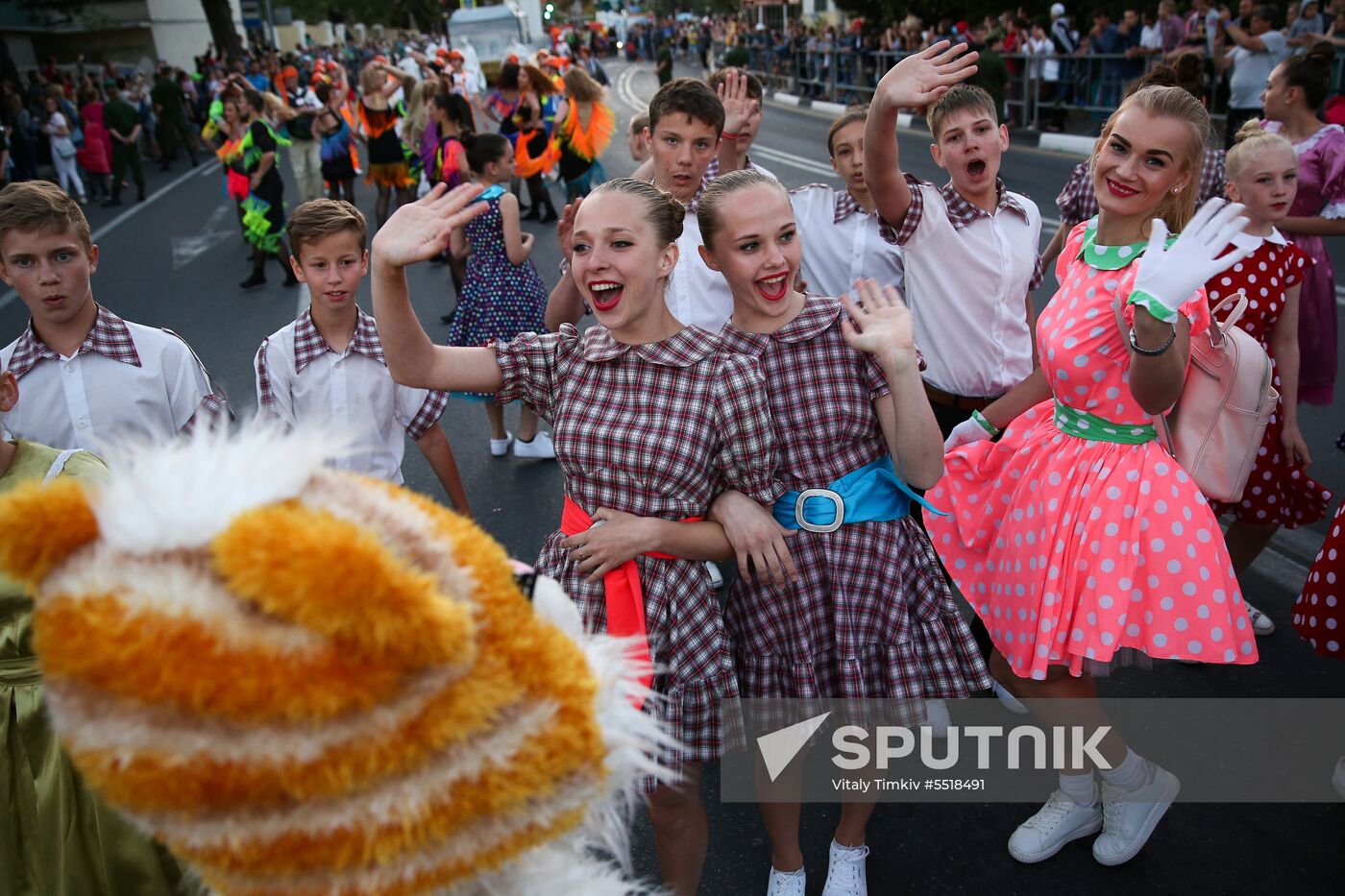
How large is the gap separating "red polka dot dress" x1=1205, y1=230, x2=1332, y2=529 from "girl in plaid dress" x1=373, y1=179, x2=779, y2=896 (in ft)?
6.98

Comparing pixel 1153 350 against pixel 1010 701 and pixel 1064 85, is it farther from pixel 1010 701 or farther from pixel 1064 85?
pixel 1064 85

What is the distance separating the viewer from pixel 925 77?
2719 millimetres

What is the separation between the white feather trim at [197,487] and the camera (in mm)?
1025

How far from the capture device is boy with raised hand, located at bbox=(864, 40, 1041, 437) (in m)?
3.43

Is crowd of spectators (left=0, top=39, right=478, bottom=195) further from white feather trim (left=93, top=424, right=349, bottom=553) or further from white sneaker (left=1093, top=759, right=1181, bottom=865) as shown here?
white feather trim (left=93, top=424, right=349, bottom=553)

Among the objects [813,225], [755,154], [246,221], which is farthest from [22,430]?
[755,154]

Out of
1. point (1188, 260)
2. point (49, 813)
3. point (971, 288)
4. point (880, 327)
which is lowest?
point (49, 813)

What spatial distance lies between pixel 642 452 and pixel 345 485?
118 cm

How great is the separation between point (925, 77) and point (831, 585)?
1430 mm

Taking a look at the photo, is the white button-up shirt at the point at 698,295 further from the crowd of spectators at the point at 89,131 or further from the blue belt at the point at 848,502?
the crowd of spectators at the point at 89,131

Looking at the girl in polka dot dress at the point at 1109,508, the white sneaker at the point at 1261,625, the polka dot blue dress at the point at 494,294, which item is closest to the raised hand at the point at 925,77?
the girl in polka dot dress at the point at 1109,508

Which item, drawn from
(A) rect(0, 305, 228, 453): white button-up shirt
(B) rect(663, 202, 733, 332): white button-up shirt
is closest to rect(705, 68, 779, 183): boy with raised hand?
(B) rect(663, 202, 733, 332): white button-up shirt

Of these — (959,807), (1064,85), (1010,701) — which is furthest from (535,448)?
(1064,85)

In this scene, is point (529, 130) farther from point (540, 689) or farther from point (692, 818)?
point (540, 689)
